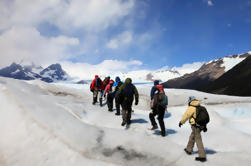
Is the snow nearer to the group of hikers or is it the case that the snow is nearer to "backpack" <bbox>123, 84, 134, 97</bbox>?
the group of hikers

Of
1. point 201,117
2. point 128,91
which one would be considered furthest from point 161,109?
point 201,117

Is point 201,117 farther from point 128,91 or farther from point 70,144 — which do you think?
point 70,144

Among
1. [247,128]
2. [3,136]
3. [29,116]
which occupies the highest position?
[29,116]

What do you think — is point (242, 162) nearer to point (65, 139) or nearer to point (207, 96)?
point (65, 139)

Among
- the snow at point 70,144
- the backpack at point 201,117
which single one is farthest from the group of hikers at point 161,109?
the snow at point 70,144

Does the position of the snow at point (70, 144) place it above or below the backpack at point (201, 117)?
below

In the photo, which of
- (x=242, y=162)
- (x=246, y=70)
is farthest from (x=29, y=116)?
(x=246, y=70)

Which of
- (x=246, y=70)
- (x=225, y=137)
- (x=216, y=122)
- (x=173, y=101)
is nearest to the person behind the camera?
(x=225, y=137)

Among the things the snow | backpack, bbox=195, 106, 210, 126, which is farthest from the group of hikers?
the snow

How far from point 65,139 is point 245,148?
8.15 metres

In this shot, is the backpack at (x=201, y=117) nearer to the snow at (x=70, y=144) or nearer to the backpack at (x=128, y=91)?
the snow at (x=70, y=144)

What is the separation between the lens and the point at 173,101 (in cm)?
2255

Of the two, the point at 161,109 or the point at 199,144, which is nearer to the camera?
the point at 199,144

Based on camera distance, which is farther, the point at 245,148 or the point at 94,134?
the point at 245,148
